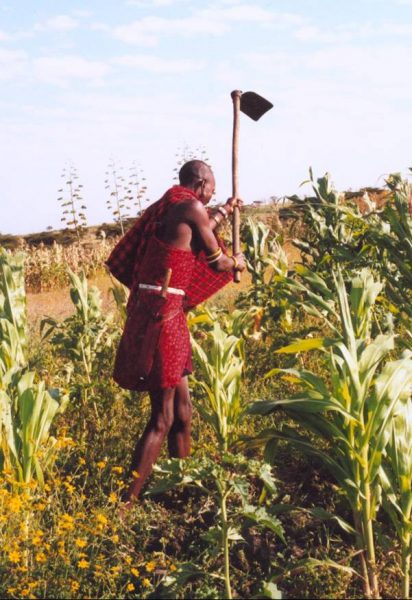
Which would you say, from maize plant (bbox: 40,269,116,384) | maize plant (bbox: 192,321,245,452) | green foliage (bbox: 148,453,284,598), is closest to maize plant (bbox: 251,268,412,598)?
Answer: green foliage (bbox: 148,453,284,598)

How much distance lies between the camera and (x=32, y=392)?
411 centimetres

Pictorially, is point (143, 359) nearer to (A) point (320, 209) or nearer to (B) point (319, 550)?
(B) point (319, 550)

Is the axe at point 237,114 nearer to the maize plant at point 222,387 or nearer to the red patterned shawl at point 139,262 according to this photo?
the red patterned shawl at point 139,262

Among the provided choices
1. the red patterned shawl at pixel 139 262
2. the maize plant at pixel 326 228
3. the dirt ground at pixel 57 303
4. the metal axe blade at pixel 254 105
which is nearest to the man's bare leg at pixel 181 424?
the red patterned shawl at pixel 139 262

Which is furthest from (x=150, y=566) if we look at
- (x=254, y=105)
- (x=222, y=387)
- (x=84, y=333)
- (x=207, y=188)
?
(x=254, y=105)

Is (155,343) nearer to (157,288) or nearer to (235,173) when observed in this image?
(157,288)

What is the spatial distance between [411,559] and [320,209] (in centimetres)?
355

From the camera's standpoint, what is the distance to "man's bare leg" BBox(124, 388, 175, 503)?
13.4 feet

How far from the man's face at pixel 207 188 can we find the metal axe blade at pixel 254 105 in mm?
767

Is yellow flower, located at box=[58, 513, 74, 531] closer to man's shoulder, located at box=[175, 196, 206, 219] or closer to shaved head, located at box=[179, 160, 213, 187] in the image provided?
man's shoulder, located at box=[175, 196, 206, 219]

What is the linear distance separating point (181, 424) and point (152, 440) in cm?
31

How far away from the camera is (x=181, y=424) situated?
4383 mm

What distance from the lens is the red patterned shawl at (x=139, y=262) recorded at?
428cm

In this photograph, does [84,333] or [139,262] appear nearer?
[139,262]
